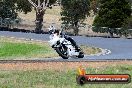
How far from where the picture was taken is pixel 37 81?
14078 millimetres

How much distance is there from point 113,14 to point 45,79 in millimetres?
39744

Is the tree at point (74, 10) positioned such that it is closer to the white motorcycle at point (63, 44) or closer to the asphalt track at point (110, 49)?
the asphalt track at point (110, 49)

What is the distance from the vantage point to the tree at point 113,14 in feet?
174

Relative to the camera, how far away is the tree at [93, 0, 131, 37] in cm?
5306

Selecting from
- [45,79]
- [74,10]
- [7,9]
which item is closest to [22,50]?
[45,79]

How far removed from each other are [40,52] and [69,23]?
27.8m

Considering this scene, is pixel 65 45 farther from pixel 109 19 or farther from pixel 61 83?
pixel 109 19

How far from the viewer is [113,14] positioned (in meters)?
53.6

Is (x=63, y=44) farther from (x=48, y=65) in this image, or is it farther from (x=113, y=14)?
(x=113, y=14)

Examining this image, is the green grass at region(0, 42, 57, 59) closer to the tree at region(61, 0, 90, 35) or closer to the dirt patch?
the dirt patch

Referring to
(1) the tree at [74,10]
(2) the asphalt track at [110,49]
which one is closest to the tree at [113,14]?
(1) the tree at [74,10]

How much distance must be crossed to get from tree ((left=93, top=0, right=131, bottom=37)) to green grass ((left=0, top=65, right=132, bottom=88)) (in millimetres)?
35188

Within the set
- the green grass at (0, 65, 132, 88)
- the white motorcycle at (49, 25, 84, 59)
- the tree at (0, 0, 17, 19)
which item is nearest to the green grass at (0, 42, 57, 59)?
the green grass at (0, 65, 132, 88)

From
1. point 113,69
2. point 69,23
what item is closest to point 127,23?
point 69,23
